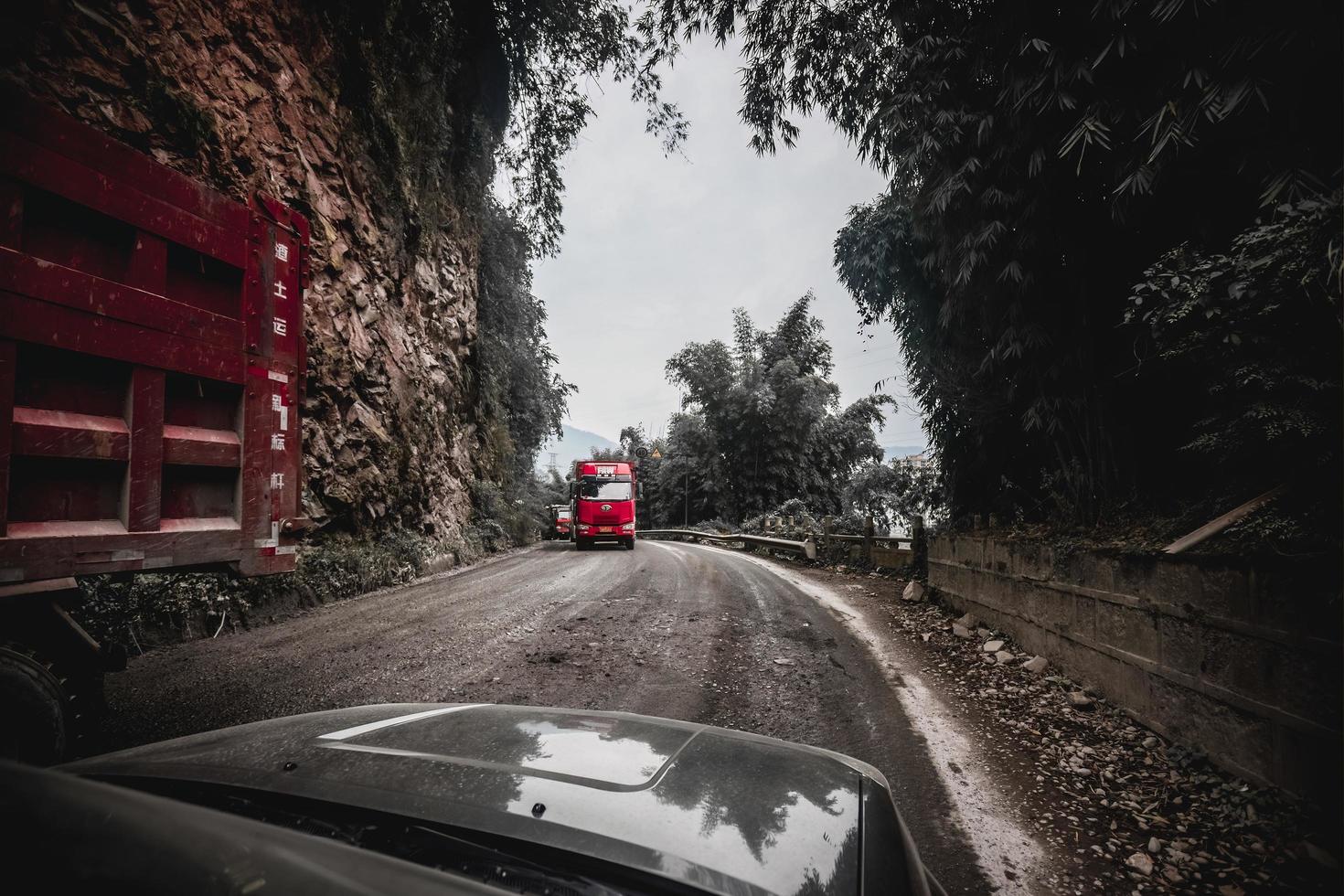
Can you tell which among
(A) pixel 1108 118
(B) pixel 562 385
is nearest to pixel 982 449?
(A) pixel 1108 118

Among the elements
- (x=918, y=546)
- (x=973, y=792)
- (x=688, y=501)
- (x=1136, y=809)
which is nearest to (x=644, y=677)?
(x=973, y=792)

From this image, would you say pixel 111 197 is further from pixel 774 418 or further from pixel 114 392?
pixel 774 418

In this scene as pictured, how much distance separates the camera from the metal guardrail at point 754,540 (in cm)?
1511

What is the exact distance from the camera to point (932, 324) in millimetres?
8773

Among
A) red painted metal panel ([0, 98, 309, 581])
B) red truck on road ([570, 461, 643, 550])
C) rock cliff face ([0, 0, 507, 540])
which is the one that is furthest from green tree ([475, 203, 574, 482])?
red painted metal panel ([0, 98, 309, 581])

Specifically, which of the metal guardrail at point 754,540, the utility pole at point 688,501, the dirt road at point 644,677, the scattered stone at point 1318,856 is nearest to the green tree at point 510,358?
the metal guardrail at point 754,540

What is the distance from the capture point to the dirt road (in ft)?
9.99

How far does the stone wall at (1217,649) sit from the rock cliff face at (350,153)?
321 inches

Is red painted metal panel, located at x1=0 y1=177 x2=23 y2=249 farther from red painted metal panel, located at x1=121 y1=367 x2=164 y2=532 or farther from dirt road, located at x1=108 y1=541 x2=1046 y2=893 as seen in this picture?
dirt road, located at x1=108 y1=541 x2=1046 y2=893

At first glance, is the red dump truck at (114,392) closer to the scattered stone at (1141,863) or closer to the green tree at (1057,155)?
the scattered stone at (1141,863)

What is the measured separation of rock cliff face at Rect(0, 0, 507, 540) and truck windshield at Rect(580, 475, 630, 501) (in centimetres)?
466

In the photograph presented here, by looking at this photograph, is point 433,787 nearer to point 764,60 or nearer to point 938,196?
point 938,196

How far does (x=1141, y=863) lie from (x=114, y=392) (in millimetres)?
5244

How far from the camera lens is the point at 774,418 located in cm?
2859
